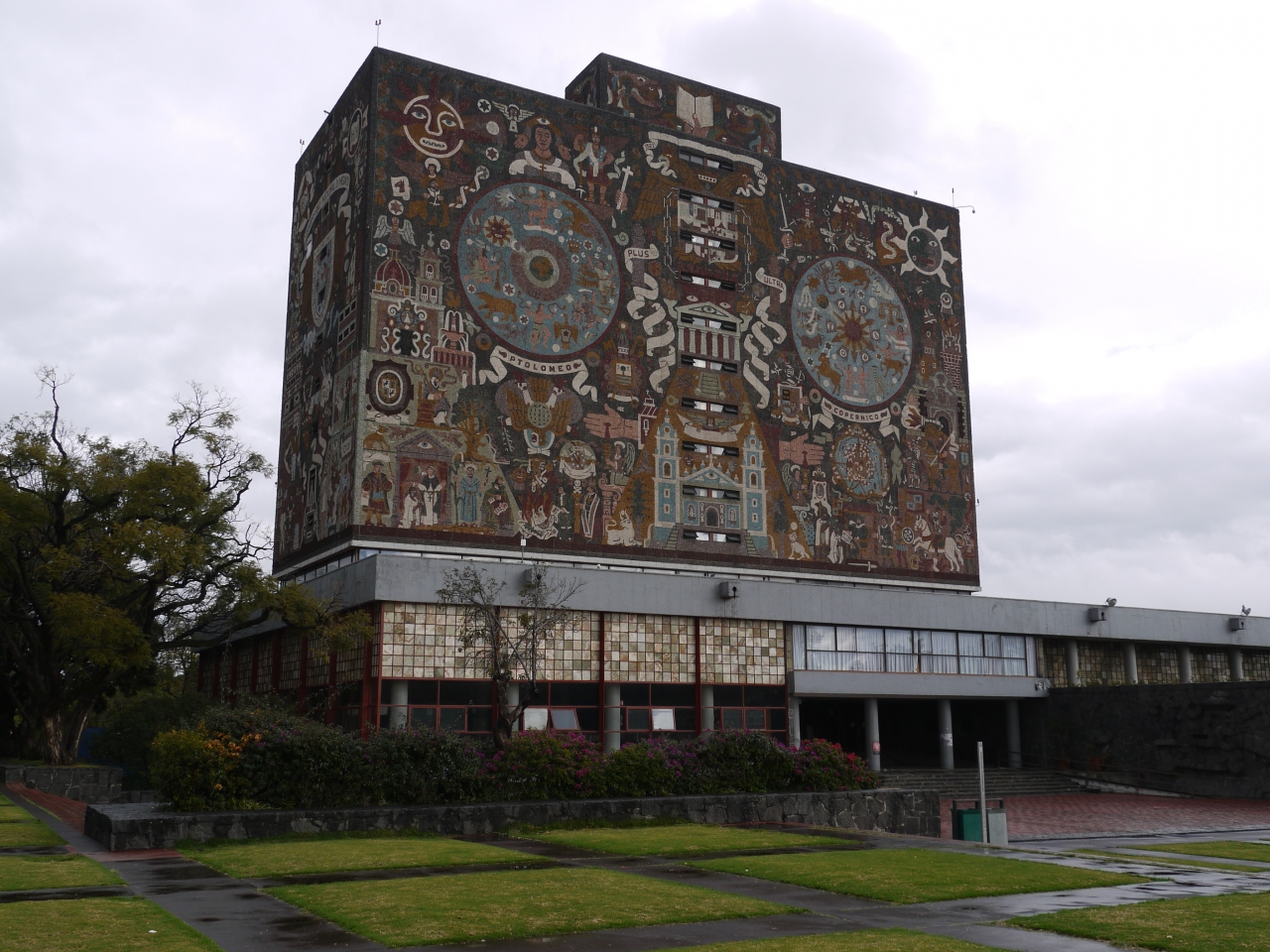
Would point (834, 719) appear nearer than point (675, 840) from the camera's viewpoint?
No

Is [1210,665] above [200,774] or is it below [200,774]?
above

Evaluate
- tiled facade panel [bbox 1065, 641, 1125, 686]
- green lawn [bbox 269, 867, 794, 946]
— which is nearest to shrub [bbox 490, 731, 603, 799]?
green lawn [bbox 269, 867, 794, 946]

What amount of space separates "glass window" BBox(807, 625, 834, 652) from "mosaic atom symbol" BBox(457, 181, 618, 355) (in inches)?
560

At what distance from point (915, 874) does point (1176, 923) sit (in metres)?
4.53

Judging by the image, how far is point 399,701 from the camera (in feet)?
119

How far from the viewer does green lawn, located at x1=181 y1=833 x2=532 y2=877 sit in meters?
17.4

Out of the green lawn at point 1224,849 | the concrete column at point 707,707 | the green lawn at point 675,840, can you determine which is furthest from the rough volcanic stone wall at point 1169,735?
the green lawn at point 675,840

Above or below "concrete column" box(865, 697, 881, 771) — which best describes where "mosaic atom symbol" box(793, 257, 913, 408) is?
above

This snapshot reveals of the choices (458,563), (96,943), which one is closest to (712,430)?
(458,563)

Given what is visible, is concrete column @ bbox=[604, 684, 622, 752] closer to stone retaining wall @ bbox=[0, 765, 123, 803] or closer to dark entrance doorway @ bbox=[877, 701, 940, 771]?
stone retaining wall @ bbox=[0, 765, 123, 803]

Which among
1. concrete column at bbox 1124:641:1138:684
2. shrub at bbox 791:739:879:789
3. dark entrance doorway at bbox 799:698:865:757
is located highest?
concrete column at bbox 1124:641:1138:684

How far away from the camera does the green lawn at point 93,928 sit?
11164 millimetres

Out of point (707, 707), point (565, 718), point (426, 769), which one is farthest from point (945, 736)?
point (426, 769)

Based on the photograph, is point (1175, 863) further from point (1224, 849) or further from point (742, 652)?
point (742, 652)
